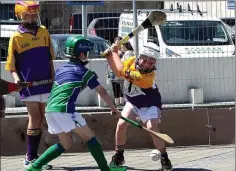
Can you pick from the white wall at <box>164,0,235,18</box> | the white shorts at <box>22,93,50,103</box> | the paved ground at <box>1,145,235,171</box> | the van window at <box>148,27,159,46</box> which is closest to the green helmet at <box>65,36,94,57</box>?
the white shorts at <box>22,93,50,103</box>

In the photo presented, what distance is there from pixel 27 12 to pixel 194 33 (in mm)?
4529

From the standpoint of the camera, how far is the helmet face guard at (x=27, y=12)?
732cm

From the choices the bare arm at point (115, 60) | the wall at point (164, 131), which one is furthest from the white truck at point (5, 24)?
the bare arm at point (115, 60)

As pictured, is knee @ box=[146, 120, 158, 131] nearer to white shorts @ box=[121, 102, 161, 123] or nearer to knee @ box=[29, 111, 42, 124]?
white shorts @ box=[121, 102, 161, 123]

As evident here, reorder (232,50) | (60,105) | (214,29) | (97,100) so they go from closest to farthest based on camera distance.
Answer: (60,105), (97,100), (232,50), (214,29)

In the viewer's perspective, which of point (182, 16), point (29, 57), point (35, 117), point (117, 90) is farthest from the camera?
point (182, 16)

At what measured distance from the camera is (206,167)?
7629mm

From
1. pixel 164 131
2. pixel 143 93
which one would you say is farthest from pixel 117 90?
pixel 143 93

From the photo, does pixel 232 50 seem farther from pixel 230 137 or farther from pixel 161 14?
pixel 161 14

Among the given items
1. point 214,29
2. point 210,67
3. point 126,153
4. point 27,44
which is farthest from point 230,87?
point 27,44

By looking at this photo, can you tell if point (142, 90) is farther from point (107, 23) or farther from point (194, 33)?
point (194, 33)

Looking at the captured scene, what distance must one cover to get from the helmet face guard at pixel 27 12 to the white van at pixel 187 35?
10.2 feet

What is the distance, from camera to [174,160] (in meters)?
8.07

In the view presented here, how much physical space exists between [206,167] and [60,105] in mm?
2032
